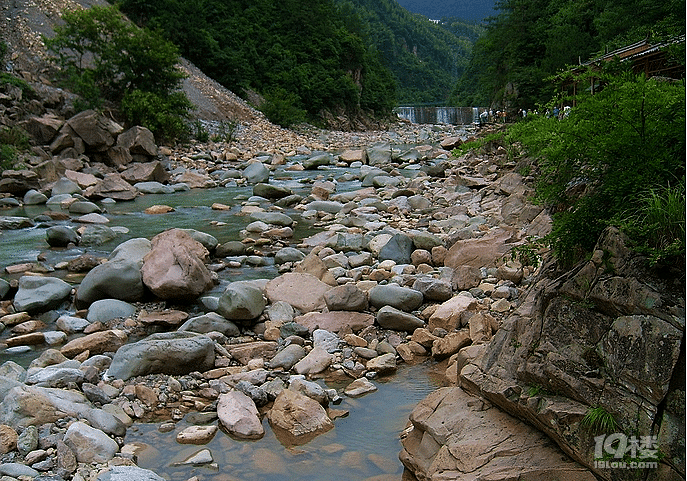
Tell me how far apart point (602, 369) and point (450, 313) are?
3162mm

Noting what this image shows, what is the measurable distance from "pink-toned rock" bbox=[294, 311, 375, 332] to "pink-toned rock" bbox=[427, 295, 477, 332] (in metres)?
0.68

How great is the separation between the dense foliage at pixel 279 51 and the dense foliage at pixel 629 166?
33.7 meters

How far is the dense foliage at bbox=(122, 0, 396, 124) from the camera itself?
121 feet

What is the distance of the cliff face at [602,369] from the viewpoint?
2652mm

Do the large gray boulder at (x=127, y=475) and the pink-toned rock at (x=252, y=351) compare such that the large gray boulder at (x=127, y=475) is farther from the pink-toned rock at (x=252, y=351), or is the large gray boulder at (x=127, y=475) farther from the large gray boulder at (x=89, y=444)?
the pink-toned rock at (x=252, y=351)

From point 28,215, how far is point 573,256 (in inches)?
498

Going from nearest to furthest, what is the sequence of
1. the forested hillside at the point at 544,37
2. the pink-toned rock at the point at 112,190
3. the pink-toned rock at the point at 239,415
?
the pink-toned rock at the point at 239,415
the pink-toned rock at the point at 112,190
the forested hillside at the point at 544,37

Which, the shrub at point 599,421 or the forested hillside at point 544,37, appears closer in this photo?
the shrub at point 599,421

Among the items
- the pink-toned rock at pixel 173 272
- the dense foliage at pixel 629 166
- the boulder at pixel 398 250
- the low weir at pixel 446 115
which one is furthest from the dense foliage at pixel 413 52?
the dense foliage at pixel 629 166

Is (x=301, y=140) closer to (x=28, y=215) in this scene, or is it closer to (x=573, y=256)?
(x=28, y=215)

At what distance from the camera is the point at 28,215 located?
515 inches

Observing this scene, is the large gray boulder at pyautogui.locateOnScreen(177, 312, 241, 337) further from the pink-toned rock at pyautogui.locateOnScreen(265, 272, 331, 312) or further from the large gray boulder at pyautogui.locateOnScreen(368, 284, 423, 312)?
the large gray boulder at pyautogui.locateOnScreen(368, 284, 423, 312)

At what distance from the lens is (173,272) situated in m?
7.20

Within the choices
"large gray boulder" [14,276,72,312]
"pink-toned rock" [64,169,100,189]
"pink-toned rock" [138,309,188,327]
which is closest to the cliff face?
"pink-toned rock" [138,309,188,327]
